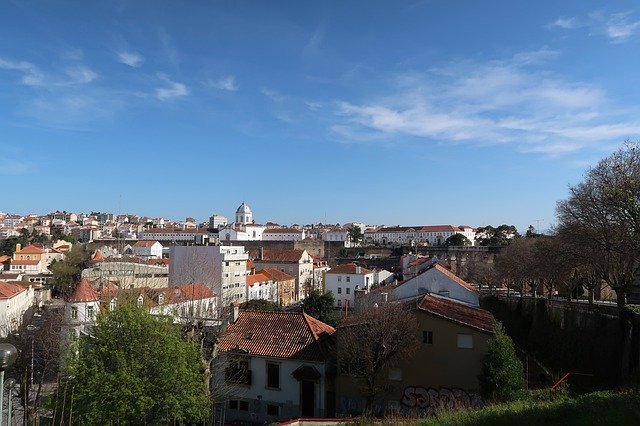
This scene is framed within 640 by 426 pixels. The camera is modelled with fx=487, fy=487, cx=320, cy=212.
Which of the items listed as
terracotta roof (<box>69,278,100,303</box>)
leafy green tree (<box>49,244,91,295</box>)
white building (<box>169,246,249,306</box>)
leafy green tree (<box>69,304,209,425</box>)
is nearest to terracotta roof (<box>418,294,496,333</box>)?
leafy green tree (<box>69,304,209,425</box>)

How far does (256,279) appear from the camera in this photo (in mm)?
56156

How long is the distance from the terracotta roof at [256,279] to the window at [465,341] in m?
36.9

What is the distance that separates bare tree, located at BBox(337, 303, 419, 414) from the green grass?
6.70 m

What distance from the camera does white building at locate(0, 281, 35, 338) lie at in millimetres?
34241

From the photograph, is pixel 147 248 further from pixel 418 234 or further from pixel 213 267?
pixel 418 234

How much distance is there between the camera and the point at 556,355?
87.1 feet

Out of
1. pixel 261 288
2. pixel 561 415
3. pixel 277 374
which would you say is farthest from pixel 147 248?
pixel 561 415

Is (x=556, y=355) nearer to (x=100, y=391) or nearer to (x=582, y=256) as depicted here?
(x=582, y=256)

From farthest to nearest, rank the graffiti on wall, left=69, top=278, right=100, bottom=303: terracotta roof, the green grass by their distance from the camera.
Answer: left=69, top=278, right=100, bottom=303: terracotta roof
the graffiti on wall
the green grass

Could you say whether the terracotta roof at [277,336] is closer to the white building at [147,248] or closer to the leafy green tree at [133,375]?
the leafy green tree at [133,375]

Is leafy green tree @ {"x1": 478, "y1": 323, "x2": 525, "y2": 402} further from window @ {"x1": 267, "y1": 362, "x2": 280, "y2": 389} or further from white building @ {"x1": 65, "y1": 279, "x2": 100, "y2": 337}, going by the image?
white building @ {"x1": 65, "y1": 279, "x2": 100, "y2": 337}

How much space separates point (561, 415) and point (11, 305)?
43733mm

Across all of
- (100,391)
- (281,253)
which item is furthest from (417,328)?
(281,253)

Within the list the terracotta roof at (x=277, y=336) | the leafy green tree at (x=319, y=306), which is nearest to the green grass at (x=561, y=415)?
the terracotta roof at (x=277, y=336)
